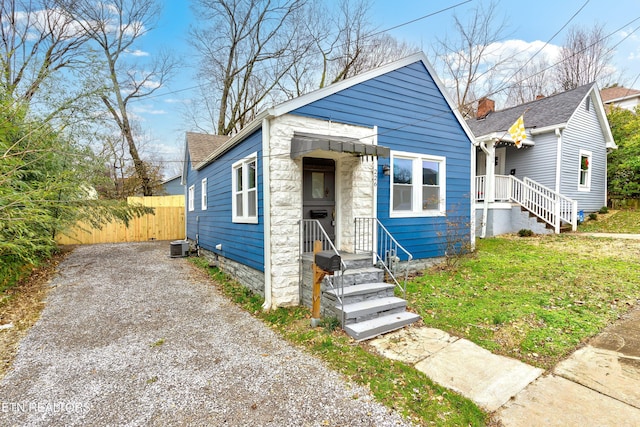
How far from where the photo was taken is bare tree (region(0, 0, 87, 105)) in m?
5.37

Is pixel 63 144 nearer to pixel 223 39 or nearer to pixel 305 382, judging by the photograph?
pixel 305 382

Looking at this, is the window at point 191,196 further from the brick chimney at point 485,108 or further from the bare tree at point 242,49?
the brick chimney at point 485,108

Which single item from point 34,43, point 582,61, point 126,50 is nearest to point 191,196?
point 34,43

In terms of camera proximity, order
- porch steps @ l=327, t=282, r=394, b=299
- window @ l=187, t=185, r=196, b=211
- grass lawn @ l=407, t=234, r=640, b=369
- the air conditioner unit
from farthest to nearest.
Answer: window @ l=187, t=185, r=196, b=211, the air conditioner unit, porch steps @ l=327, t=282, r=394, b=299, grass lawn @ l=407, t=234, r=640, b=369

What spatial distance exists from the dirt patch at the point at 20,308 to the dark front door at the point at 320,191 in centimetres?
460

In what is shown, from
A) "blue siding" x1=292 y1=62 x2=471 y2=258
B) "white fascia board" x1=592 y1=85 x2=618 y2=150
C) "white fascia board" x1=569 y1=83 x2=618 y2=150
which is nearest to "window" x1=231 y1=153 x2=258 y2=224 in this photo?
"blue siding" x1=292 y1=62 x2=471 y2=258

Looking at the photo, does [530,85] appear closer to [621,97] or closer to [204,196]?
[621,97]

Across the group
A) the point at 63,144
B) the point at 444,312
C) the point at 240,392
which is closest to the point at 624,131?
the point at 444,312

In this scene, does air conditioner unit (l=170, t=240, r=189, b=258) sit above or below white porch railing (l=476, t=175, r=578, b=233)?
below

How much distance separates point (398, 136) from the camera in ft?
20.4

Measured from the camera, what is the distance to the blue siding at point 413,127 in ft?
18.8

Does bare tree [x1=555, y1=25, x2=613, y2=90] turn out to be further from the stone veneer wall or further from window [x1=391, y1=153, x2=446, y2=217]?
the stone veneer wall

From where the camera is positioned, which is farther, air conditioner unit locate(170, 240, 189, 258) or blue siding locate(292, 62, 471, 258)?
air conditioner unit locate(170, 240, 189, 258)

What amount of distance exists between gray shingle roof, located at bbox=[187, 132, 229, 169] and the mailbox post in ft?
24.9
